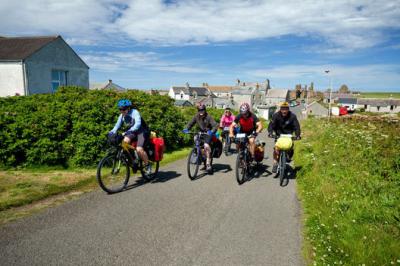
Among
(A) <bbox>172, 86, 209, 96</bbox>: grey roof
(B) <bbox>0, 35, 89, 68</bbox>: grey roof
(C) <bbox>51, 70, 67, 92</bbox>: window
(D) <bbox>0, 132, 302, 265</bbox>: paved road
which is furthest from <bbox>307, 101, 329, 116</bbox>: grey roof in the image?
(D) <bbox>0, 132, 302, 265</bbox>: paved road

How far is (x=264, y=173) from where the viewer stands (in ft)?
31.6

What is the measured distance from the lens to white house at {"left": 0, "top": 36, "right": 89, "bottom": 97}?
20.9 meters

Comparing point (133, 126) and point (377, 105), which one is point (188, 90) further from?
point (133, 126)

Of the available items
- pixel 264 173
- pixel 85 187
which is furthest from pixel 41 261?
pixel 264 173

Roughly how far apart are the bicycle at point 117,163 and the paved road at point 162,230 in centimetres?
37

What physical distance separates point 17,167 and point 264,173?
783 cm

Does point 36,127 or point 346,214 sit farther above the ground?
point 36,127

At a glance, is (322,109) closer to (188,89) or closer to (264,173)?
(188,89)

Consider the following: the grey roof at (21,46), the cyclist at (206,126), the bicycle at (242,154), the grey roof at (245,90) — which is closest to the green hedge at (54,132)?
the cyclist at (206,126)

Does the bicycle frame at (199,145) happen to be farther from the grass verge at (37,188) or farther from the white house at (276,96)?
the white house at (276,96)

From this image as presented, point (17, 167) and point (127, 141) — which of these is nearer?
point (127, 141)

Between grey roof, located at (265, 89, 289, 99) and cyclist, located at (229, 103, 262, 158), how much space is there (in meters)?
109

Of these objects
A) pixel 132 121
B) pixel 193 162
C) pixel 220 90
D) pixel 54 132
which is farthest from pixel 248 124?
pixel 220 90

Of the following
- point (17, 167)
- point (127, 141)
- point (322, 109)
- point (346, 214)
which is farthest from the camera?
point (322, 109)
